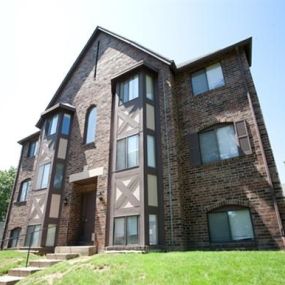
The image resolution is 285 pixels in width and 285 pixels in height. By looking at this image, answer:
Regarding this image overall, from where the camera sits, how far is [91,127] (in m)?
13.4

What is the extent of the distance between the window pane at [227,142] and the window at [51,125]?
9.42 metres

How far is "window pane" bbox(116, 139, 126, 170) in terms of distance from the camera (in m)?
10.2

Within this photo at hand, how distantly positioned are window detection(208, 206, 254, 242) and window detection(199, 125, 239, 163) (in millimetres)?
2006

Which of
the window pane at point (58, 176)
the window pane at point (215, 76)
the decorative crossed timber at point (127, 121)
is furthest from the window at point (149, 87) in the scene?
the window pane at point (58, 176)

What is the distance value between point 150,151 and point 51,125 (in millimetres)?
7695

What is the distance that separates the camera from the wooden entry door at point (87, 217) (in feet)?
37.5

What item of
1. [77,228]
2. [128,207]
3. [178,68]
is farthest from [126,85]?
[77,228]

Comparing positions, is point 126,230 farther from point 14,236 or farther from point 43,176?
point 14,236

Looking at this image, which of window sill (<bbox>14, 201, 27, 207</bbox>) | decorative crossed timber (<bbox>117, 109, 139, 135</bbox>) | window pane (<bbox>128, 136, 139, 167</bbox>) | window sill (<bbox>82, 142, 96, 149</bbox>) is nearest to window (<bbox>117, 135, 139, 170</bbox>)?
window pane (<bbox>128, 136, 139, 167</bbox>)

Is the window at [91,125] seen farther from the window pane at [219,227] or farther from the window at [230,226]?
the window at [230,226]

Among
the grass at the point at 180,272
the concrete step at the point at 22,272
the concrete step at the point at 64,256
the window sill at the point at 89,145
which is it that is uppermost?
the window sill at the point at 89,145

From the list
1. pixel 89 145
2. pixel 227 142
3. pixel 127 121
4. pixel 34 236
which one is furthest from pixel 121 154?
pixel 34 236

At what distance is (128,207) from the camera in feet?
30.1

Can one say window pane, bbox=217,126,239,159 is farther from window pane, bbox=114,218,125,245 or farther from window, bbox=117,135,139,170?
window pane, bbox=114,218,125,245
